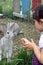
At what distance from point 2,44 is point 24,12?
222cm

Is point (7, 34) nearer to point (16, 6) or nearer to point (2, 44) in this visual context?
point (2, 44)

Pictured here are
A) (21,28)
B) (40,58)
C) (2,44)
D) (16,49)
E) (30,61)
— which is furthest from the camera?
(21,28)

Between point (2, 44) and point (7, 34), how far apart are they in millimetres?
297

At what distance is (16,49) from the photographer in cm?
492

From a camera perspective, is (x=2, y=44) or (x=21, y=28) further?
(x=21, y=28)

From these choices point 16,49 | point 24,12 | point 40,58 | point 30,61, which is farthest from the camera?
point 24,12

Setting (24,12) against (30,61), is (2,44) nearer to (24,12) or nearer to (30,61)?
(30,61)

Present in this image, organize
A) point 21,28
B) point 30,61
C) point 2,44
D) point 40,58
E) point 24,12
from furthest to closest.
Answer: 1. point 24,12
2. point 21,28
3. point 2,44
4. point 30,61
5. point 40,58

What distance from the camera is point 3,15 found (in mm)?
6781

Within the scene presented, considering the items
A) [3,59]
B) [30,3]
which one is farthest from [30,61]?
[30,3]

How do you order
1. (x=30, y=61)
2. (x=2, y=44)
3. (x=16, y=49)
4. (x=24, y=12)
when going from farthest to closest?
(x=24, y=12) < (x=16, y=49) < (x=2, y=44) < (x=30, y=61)

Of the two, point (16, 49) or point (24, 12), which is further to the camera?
point (24, 12)

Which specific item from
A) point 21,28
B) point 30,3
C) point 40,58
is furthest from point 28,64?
point 30,3

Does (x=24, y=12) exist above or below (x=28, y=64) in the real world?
above
